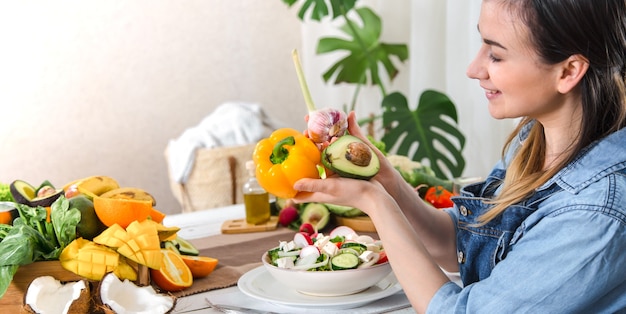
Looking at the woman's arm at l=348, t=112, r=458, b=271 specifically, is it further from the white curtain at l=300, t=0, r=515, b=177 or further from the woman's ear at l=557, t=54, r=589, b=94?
the white curtain at l=300, t=0, r=515, b=177

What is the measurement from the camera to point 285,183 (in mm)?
1196

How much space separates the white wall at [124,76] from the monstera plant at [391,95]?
2.17 feet

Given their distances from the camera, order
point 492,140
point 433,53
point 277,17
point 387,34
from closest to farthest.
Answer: point 492,140 → point 433,53 → point 387,34 → point 277,17

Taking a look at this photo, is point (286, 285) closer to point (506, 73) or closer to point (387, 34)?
point (506, 73)

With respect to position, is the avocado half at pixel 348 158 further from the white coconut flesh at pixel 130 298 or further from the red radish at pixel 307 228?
the red radish at pixel 307 228

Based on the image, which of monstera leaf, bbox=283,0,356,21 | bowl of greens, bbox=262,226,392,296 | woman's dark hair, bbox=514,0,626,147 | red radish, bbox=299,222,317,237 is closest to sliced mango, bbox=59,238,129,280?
bowl of greens, bbox=262,226,392,296

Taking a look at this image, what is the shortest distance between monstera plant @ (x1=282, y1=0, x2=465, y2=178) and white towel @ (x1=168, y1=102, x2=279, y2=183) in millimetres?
424

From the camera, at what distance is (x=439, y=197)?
176 cm

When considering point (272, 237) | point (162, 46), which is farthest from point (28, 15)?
point (272, 237)

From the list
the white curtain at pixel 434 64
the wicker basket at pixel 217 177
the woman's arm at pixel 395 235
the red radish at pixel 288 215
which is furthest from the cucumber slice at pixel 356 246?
→ the wicker basket at pixel 217 177

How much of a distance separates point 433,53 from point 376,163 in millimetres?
2304

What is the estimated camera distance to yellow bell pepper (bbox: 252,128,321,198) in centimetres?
118

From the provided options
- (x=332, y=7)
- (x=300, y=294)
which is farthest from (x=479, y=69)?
(x=332, y=7)

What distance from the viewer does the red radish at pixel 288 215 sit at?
178 centimetres
